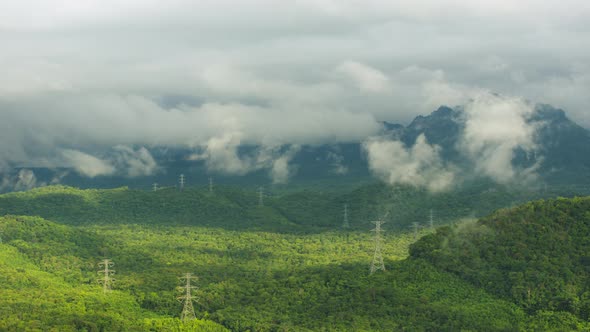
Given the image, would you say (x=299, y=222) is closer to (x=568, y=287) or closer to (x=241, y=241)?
(x=241, y=241)

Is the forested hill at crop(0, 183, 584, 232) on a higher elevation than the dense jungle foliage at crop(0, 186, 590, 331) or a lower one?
higher

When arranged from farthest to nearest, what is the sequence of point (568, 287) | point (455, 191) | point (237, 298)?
1. point (455, 191)
2. point (237, 298)
3. point (568, 287)

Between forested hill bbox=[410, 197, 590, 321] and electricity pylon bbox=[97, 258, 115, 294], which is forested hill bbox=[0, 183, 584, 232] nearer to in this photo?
electricity pylon bbox=[97, 258, 115, 294]

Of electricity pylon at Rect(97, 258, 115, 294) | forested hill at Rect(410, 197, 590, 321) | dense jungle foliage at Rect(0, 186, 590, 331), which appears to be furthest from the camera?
electricity pylon at Rect(97, 258, 115, 294)

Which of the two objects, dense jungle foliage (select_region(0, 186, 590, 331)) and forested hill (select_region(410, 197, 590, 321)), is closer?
dense jungle foliage (select_region(0, 186, 590, 331))

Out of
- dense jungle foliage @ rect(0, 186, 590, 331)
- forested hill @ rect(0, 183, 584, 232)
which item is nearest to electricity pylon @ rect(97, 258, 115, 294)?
dense jungle foliage @ rect(0, 186, 590, 331)

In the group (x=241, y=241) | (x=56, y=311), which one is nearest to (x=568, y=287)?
(x=56, y=311)

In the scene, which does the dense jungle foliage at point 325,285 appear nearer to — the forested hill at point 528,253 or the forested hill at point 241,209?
the forested hill at point 528,253

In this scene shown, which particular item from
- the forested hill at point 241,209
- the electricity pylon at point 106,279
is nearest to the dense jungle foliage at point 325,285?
the electricity pylon at point 106,279

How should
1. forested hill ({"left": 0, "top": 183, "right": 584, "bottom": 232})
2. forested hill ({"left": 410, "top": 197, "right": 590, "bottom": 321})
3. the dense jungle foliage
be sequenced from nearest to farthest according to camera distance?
1. the dense jungle foliage
2. forested hill ({"left": 410, "top": 197, "right": 590, "bottom": 321})
3. forested hill ({"left": 0, "top": 183, "right": 584, "bottom": 232})
